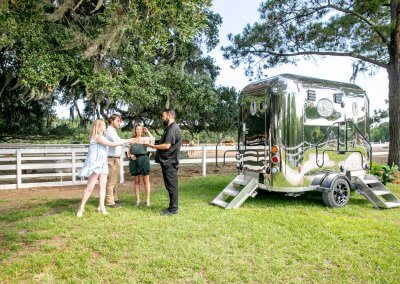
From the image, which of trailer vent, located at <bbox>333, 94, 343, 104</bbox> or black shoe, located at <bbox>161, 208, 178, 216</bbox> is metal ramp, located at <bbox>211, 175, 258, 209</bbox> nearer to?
black shoe, located at <bbox>161, 208, 178, 216</bbox>

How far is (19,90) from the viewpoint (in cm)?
1188

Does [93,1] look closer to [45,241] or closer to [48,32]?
[48,32]

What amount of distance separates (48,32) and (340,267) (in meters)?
9.08

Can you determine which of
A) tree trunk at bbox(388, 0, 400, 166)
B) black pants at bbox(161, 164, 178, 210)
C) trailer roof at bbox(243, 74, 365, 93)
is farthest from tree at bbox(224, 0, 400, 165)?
black pants at bbox(161, 164, 178, 210)

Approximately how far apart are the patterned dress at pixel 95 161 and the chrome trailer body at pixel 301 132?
10.3 feet

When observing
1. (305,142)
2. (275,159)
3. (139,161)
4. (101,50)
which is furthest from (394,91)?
(101,50)

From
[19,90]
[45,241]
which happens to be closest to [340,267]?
[45,241]

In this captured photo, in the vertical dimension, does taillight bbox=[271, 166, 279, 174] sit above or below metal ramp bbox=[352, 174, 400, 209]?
above

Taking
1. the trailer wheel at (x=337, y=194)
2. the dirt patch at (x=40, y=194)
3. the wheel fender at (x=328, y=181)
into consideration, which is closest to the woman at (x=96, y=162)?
the dirt patch at (x=40, y=194)

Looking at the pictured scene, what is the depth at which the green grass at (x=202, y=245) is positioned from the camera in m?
3.59

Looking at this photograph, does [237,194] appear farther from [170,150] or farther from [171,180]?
[170,150]

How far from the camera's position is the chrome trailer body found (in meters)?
6.29

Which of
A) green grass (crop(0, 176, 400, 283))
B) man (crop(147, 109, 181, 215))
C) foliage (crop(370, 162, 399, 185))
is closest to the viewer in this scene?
green grass (crop(0, 176, 400, 283))

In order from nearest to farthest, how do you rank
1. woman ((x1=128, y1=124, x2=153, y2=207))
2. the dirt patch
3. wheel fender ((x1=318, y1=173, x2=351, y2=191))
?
1. wheel fender ((x1=318, y1=173, x2=351, y2=191))
2. woman ((x1=128, y1=124, x2=153, y2=207))
3. the dirt patch
